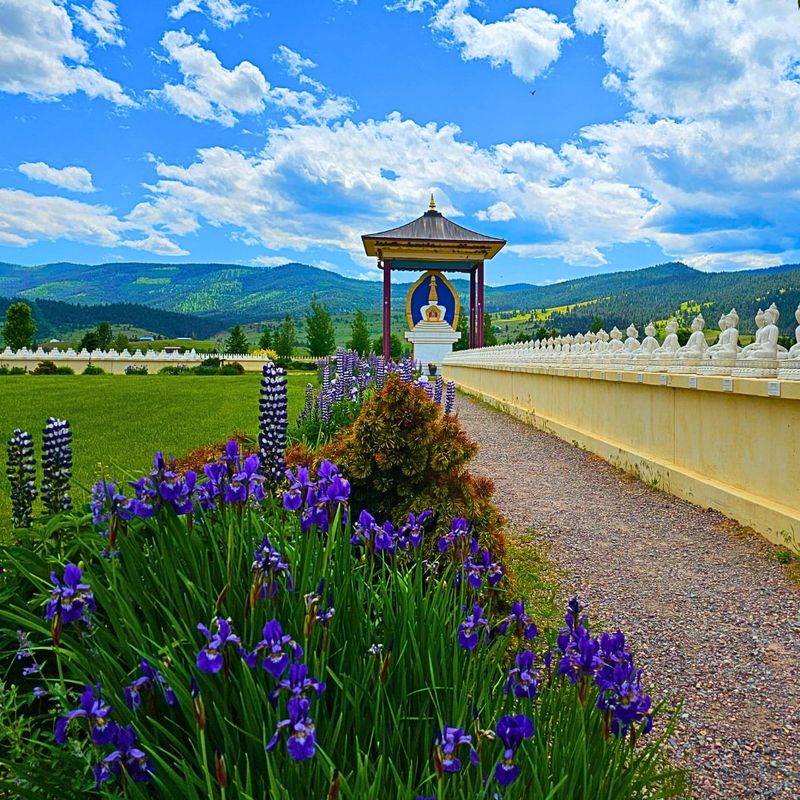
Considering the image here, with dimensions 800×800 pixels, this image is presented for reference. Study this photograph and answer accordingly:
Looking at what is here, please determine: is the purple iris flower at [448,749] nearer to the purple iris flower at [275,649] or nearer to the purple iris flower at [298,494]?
the purple iris flower at [275,649]

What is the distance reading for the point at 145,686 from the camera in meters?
1.60

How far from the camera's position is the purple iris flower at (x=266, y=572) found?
5.31 ft

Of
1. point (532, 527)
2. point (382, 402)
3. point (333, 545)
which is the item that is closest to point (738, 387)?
point (532, 527)

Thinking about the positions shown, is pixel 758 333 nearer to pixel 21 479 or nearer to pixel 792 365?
pixel 792 365

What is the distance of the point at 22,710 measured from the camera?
90.7 inches

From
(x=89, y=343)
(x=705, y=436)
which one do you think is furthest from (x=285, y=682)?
(x=89, y=343)

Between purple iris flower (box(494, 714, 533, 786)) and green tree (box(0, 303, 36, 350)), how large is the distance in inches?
2772

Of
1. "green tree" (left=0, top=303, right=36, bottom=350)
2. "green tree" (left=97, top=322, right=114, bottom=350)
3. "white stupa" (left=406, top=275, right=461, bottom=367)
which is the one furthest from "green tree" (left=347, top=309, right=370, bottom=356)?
"green tree" (left=0, top=303, right=36, bottom=350)

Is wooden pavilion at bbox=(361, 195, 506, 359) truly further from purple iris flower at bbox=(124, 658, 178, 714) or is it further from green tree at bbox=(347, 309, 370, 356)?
purple iris flower at bbox=(124, 658, 178, 714)

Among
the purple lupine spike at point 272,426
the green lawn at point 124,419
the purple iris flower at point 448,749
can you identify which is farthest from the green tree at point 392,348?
the purple iris flower at point 448,749

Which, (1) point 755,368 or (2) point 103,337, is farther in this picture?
(2) point 103,337

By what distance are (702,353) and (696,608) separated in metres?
3.76

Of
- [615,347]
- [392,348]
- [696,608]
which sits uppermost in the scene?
[392,348]

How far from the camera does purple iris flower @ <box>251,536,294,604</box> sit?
1.62m
